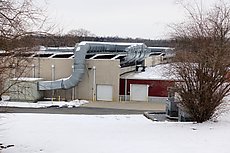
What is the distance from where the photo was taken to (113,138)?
10555 mm

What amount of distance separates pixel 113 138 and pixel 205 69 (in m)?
4.85

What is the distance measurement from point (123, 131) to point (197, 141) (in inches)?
106

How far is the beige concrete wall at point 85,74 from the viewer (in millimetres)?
39906

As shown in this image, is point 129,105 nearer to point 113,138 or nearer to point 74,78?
point 74,78

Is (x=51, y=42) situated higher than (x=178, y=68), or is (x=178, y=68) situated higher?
(x=51, y=42)

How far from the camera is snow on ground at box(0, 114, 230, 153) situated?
9.17 meters

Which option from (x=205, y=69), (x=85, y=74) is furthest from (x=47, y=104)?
(x=205, y=69)

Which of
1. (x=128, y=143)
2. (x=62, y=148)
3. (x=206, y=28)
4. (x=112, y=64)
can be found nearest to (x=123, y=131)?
(x=128, y=143)

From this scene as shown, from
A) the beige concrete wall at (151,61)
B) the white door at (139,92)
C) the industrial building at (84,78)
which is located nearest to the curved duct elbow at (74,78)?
the industrial building at (84,78)

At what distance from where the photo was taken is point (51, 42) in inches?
352

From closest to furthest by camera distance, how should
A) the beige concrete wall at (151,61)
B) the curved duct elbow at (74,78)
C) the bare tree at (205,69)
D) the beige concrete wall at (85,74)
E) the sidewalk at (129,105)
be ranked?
1. the bare tree at (205,69)
2. the sidewalk at (129,105)
3. the curved duct elbow at (74,78)
4. the beige concrete wall at (85,74)
5. the beige concrete wall at (151,61)

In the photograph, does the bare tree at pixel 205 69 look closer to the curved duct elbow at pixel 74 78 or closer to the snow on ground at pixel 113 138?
the snow on ground at pixel 113 138

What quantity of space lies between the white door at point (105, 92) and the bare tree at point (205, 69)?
25.5 meters

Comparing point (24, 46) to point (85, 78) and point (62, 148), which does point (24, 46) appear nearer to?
point (62, 148)
